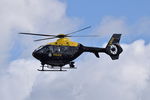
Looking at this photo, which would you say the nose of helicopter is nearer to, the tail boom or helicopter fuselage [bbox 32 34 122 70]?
helicopter fuselage [bbox 32 34 122 70]

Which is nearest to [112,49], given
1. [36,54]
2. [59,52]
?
[59,52]

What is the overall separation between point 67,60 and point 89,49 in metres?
7.29

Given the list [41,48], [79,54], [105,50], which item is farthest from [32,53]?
[105,50]

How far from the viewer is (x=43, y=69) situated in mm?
97562

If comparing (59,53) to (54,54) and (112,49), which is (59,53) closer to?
(54,54)

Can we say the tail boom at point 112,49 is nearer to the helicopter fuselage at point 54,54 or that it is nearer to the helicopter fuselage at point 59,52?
the helicopter fuselage at point 59,52

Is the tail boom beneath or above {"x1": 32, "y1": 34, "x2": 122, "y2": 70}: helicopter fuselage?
above

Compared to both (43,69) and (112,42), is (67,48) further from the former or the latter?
(112,42)

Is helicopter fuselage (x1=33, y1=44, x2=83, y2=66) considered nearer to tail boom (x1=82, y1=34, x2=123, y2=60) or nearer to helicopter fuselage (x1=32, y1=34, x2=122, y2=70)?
helicopter fuselage (x1=32, y1=34, x2=122, y2=70)

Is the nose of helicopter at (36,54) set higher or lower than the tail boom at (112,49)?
lower

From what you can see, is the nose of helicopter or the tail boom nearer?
the nose of helicopter

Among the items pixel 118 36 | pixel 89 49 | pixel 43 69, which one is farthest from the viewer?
pixel 118 36

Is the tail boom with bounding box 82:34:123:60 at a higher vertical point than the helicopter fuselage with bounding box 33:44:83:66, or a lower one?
higher

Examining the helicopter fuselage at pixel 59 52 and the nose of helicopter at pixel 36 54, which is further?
the nose of helicopter at pixel 36 54
